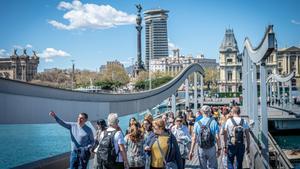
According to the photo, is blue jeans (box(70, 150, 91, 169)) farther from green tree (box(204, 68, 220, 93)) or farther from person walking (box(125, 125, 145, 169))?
green tree (box(204, 68, 220, 93))

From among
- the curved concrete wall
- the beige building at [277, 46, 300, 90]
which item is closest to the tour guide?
the curved concrete wall

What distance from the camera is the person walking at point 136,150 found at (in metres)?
5.84

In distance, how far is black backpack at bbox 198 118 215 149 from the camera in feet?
23.1

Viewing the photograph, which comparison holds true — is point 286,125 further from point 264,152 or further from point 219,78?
point 219,78

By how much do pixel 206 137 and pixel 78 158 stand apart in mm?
2293

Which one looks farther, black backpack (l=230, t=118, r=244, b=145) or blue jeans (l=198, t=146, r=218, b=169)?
black backpack (l=230, t=118, r=244, b=145)

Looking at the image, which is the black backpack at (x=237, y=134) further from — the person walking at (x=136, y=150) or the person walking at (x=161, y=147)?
the person walking at (x=136, y=150)

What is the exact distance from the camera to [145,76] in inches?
4321

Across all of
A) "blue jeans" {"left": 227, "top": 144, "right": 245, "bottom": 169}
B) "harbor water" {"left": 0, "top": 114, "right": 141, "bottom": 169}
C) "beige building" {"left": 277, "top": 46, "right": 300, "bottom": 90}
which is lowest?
"harbor water" {"left": 0, "top": 114, "right": 141, "bottom": 169}

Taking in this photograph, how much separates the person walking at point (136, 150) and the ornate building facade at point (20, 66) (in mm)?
65955

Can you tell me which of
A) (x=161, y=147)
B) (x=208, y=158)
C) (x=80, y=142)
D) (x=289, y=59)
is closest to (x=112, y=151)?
(x=161, y=147)

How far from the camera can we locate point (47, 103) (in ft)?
23.6

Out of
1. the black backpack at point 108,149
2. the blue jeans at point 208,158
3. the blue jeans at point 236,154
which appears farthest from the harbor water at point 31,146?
the black backpack at point 108,149

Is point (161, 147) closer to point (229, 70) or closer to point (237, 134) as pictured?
point (237, 134)
